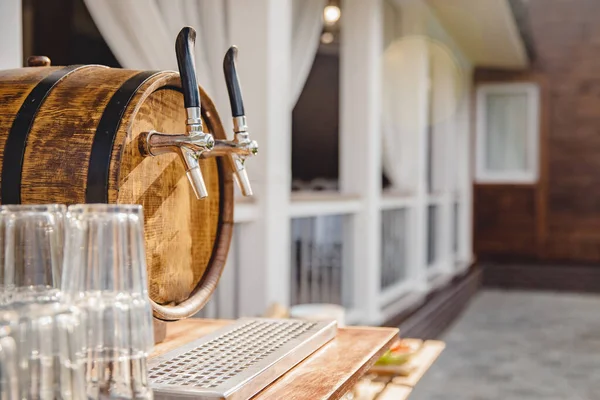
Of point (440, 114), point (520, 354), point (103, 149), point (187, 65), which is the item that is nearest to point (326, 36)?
point (440, 114)

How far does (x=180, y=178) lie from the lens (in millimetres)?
1229

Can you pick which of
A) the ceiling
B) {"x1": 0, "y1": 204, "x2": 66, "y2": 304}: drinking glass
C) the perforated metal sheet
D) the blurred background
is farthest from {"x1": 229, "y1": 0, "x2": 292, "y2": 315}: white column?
the ceiling

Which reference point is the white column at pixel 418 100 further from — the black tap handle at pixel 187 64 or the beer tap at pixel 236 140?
the black tap handle at pixel 187 64

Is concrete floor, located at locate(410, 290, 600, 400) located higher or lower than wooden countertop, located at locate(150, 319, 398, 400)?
lower

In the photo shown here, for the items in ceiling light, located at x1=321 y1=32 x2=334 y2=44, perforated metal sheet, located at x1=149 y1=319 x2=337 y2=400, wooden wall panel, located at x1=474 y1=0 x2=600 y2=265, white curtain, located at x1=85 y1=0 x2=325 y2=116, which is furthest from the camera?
wooden wall panel, located at x1=474 y1=0 x2=600 y2=265

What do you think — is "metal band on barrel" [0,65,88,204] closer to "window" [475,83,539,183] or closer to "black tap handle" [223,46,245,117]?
"black tap handle" [223,46,245,117]

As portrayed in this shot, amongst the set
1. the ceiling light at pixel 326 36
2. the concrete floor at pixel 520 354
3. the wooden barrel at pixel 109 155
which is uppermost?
the ceiling light at pixel 326 36

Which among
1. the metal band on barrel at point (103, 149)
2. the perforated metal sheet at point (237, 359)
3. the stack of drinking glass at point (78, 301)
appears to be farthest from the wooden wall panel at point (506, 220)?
the stack of drinking glass at point (78, 301)

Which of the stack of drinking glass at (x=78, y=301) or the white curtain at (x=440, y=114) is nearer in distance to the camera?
→ the stack of drinking glass at (x=78, y=301)

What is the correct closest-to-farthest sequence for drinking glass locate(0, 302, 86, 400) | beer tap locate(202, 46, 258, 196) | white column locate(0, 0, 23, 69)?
drinking glass locate(0, 302, 86, 400) → beer tap locate(202, 46, 258, 196) → white column locate(0, 0, 23, 69)

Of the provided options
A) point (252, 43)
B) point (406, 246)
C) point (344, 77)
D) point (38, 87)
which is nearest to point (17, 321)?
point (38, 87)

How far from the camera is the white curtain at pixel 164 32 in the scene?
6.98 feet

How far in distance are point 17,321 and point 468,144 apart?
8.10 m

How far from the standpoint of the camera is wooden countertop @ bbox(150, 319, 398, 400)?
0.98 metres
